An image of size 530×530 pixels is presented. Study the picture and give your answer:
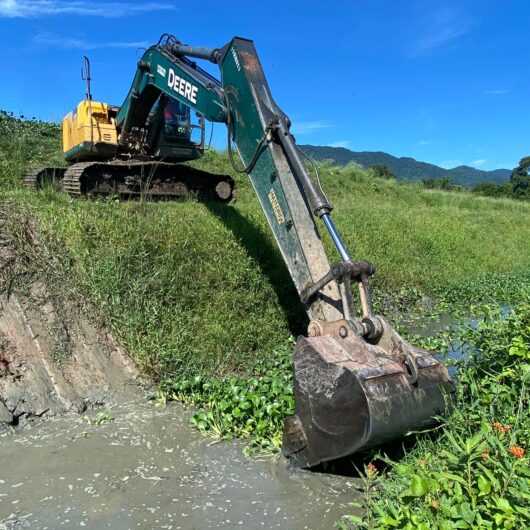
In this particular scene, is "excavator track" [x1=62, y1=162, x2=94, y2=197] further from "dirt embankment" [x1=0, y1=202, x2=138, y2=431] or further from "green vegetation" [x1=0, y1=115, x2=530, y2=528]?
"dirt embankment" [x1=0, y1=202, x2=138, y2=431]

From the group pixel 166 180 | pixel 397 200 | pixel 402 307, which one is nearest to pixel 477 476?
pixel 402 307

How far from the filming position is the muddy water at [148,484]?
3.08 m

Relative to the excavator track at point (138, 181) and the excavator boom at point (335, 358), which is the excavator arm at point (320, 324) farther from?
the excavator track at point (138, 181)

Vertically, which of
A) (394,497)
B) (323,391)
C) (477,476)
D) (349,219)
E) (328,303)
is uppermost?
(349,219)

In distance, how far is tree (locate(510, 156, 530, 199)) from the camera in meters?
53.7

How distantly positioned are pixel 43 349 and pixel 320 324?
8.58 feet

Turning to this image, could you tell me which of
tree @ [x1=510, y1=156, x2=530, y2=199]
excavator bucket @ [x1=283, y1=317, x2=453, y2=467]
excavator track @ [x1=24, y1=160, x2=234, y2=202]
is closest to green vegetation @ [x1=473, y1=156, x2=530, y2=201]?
tree @ [x1=510, y1=156, x2=530, y2=199]

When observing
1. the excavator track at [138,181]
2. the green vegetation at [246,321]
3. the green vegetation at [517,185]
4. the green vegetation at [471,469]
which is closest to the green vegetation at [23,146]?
the green vegetation at [246,321]

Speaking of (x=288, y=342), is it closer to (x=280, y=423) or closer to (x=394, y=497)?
(x=280, y=423)

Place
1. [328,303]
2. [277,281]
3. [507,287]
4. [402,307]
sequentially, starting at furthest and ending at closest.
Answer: [507,287]
[402,307]
[277,281]
[328,303]

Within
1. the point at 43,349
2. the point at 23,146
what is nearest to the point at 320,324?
the point at 43,349

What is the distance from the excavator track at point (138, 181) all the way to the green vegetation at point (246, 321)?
60 centimetres

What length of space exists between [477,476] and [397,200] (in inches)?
668

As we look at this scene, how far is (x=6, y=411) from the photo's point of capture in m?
4.31
